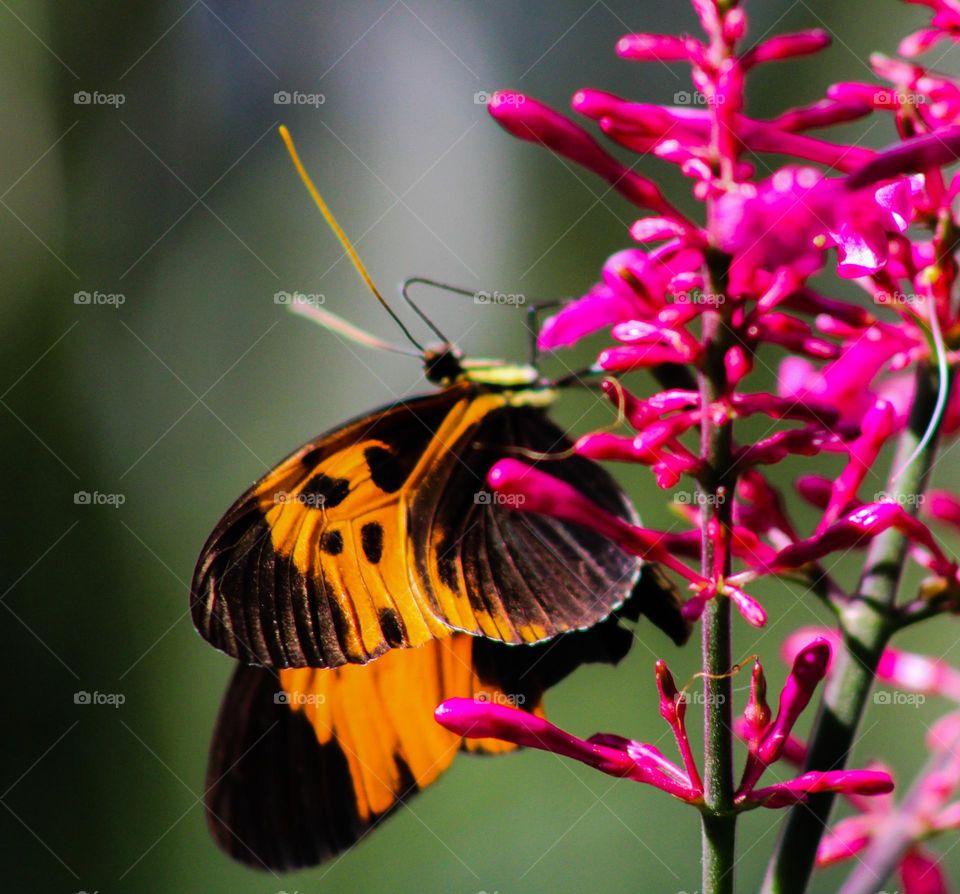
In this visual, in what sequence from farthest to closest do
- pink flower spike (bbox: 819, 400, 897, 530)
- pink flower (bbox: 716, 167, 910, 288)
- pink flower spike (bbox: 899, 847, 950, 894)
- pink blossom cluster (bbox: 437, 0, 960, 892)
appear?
pink flower spike (bbox: 899, 847, 950, 894) < pink flower spike (bbox: 819, 400, 897, 530) < pink blossom cluster (bbox: 437, 0, 960, 892) < pink flower (bbox: 716, 167, 910, 288)

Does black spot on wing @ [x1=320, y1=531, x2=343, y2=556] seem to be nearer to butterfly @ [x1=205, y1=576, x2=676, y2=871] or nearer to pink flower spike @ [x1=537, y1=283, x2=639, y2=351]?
butterfly @ [x1=205, y1=576, x2=676, y2=871]

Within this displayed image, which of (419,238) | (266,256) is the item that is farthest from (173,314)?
(419,238)

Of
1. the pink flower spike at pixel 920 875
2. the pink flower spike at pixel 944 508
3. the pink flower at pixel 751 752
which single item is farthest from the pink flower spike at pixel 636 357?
the pink flower spike at pixel 920 875

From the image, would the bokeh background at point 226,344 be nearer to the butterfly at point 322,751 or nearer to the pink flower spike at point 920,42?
the butterfly at point 322,751

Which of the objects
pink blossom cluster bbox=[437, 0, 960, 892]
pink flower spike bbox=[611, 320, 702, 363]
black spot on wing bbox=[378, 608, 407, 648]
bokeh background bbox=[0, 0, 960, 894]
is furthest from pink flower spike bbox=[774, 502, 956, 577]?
bokeh background bbox=[0, 0, 960, 894]

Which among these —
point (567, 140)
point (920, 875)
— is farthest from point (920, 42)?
point (920, 875)

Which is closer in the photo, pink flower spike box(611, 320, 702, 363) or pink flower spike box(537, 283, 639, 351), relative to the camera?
pink flower spike box(611, 320, 702, 363)

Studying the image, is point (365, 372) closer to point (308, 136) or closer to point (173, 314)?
point (173, 314)

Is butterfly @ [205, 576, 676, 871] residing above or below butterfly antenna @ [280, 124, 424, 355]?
below
